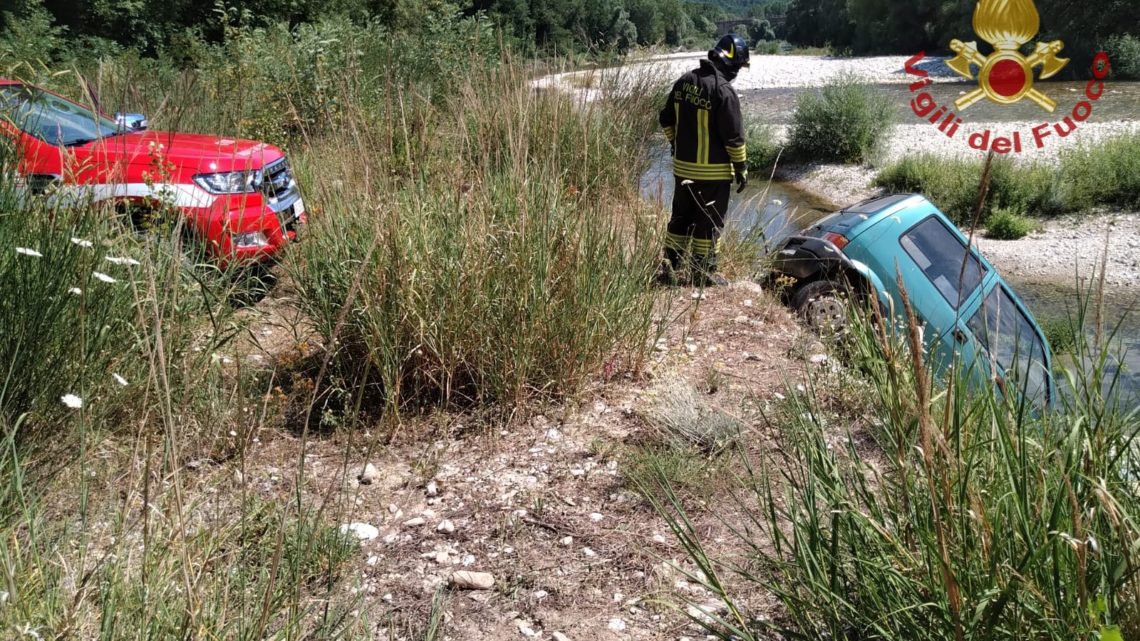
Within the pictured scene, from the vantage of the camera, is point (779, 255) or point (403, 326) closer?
point (403, 326)

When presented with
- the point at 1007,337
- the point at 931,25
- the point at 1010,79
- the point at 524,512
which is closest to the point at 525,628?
the point at 524,512

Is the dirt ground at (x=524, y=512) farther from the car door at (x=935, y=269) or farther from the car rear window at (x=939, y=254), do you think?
the car rear window at (x=939, y=254)

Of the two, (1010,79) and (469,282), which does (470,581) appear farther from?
(1010,79)

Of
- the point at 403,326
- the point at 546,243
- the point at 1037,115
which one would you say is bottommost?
the point at 1037,115

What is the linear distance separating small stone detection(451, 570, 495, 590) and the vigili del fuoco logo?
65.7 feet

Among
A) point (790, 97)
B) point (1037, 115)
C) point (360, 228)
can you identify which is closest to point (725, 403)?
point (360, 228)

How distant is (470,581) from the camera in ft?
9.78

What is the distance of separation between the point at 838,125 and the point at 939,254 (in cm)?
1605

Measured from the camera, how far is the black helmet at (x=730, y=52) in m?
7.25

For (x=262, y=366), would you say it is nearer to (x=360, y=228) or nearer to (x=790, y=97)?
(x=360, y=228)

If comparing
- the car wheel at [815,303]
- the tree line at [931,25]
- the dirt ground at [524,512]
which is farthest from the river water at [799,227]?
the tree line at [931,25]

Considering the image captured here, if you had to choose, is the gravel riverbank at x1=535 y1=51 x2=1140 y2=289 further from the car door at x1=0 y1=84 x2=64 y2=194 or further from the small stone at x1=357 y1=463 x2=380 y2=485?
the small stone at x1=357 y1=463 x2=380 y2=485

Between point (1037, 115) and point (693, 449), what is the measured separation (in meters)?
27.3

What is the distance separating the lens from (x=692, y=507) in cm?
352
